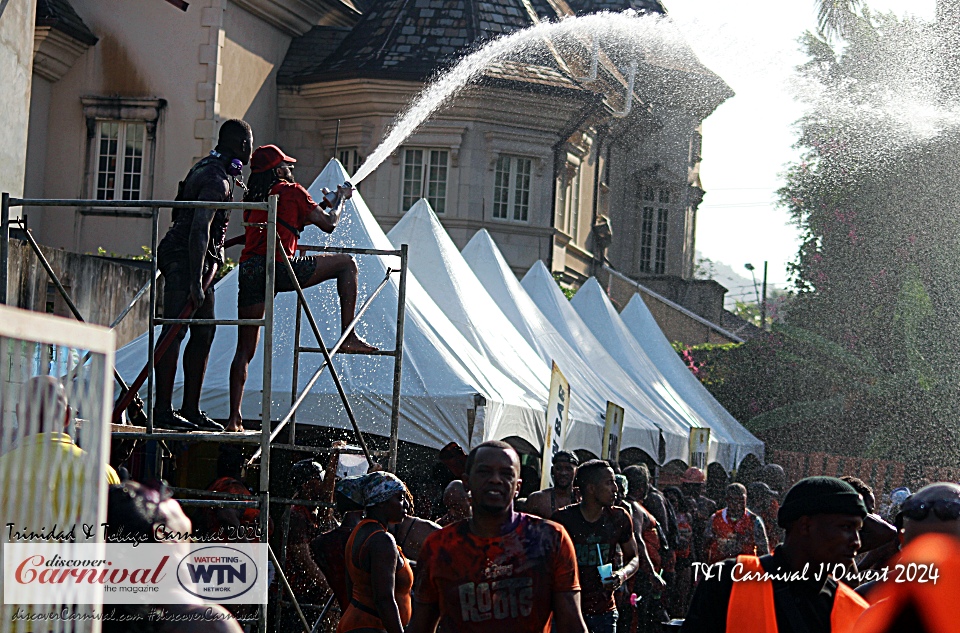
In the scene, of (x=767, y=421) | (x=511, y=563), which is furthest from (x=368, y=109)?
(x=511, y=563)

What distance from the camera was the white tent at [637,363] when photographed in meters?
19.5

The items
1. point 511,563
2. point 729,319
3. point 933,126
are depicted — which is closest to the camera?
point 511,563

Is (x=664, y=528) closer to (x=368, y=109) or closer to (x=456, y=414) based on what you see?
(x=456, y=414)

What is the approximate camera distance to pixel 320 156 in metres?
26.8

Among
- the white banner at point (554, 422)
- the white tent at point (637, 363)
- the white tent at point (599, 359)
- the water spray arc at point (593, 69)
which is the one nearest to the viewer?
the white banner at point (554, 422)

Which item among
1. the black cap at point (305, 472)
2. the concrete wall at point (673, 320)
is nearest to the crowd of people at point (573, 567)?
the black cap at point (305, 472)

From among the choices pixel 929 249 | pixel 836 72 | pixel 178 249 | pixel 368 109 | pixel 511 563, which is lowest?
pixel 511 563

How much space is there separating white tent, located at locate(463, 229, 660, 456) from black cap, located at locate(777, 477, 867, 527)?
10675 mm

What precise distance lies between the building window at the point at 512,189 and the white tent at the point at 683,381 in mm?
4521

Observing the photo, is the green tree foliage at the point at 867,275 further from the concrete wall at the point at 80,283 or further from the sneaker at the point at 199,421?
the sneaker at the point at 199,421

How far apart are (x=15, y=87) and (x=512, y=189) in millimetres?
14151

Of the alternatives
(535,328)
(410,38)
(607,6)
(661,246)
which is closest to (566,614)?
(535,328)

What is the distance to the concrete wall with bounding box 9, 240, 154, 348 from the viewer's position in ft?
39.7

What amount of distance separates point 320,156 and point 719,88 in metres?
15.6
